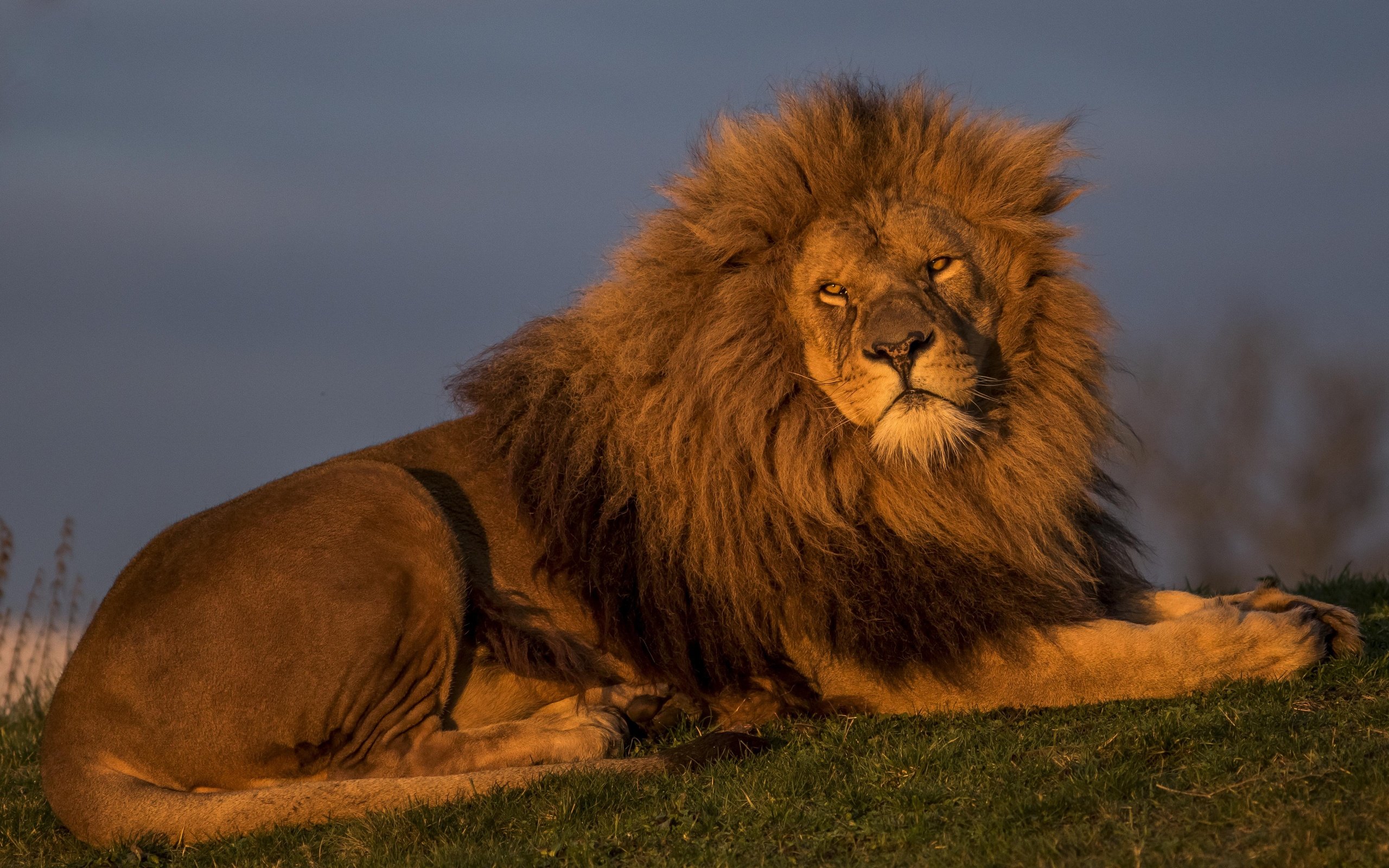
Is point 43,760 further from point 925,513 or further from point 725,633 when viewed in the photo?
point 925,513

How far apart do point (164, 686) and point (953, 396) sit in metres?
2.68

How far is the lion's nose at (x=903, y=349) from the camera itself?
455 cm

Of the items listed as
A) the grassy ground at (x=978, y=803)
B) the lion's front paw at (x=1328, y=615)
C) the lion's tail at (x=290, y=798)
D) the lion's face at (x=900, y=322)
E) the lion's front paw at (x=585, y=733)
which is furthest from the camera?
the lion's front paw at (x=1328, y=615)

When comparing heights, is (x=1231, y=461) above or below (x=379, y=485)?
below

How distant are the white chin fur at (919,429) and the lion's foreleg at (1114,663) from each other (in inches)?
27.7

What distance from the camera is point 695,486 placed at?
4.95 meters

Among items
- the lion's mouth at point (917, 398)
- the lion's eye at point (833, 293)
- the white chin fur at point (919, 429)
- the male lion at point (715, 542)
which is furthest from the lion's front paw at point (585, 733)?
the lion's eye at point (833, 293)

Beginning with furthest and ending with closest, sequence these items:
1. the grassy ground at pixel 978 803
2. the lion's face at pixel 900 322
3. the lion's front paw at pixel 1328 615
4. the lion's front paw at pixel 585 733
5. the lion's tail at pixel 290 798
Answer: the lion's front paw at pixel 1328 615 < the lion's face at pixel 900 322 < the lion's front paw at pixel 585 733 < the lion's tail at pixel 290 798 < the grassy ground at pixel 978 803

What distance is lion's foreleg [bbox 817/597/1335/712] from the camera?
4.56 m

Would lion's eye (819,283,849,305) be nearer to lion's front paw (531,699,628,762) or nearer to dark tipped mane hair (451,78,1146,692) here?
dark tipped mane hair (451,78,1146,692)

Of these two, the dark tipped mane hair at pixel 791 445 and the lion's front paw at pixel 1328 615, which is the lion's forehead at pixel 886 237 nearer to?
the dark tipped mane hair at pixel 791 445

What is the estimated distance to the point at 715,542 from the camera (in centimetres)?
489

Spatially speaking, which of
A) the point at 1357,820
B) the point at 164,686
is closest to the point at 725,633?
the point at 164,686

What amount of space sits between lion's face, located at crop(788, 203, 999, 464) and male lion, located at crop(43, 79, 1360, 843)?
12 mm
